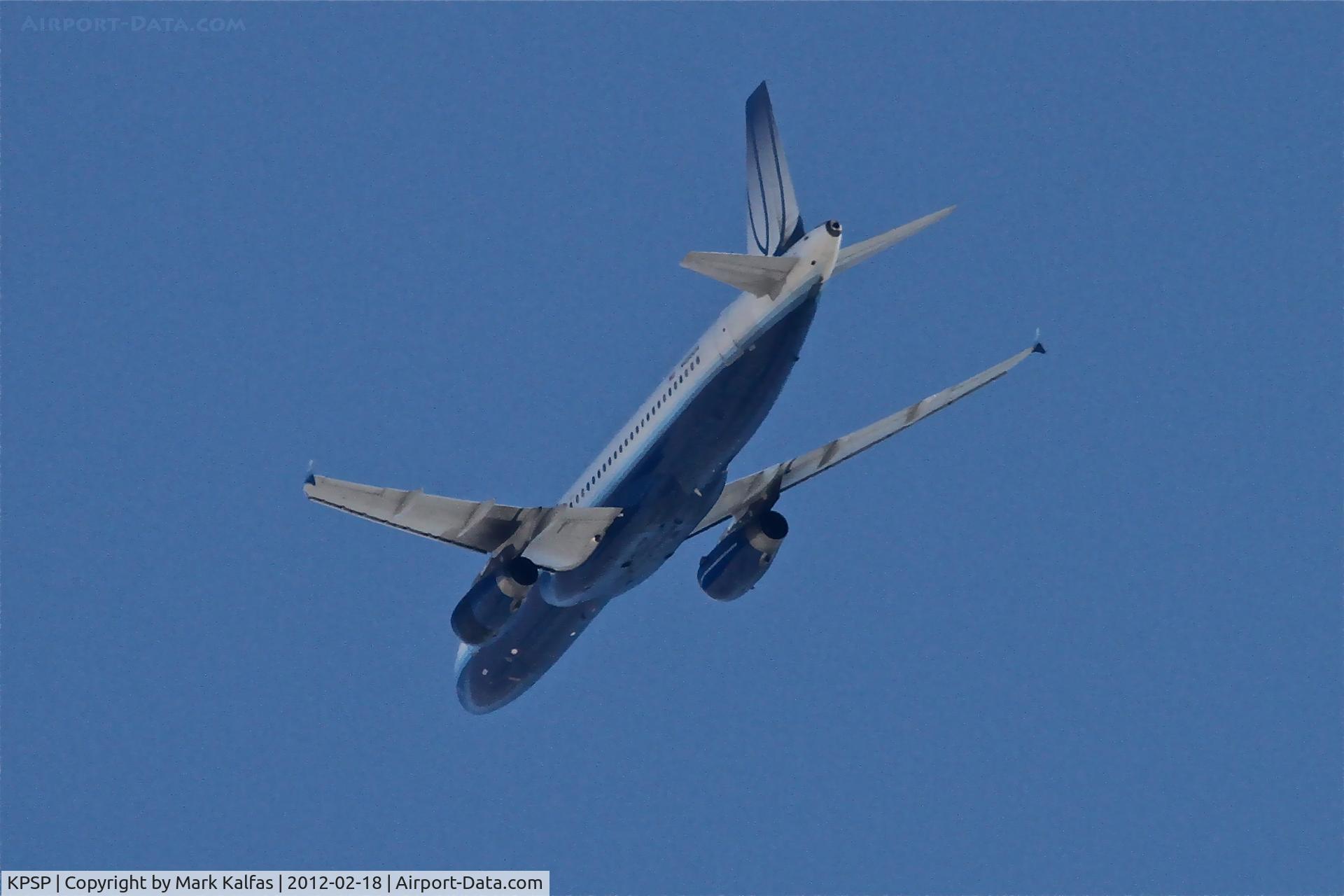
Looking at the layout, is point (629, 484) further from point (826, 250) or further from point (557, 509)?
point (826, 250)

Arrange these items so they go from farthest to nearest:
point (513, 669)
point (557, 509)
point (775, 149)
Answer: point (513, 669) → point (557, 509) → point (775, 149)

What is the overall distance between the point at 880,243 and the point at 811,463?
1251 cm

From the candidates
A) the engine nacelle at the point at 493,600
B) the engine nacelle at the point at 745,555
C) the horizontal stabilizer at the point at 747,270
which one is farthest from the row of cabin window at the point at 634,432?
the engine nacelle at the point at 745,555

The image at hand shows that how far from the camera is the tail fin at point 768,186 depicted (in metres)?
54.2

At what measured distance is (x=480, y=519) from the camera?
5978 cm

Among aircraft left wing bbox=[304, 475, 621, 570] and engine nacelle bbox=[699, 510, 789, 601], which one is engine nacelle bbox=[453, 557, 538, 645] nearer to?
aircraft left wing bbox=[304, 475, 621, 570]

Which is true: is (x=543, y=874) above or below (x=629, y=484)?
below

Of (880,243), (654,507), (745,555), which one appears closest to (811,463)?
(745,555)

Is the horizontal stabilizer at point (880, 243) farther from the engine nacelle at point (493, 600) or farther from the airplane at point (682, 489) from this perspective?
the engine nacelle at point (493, 600)

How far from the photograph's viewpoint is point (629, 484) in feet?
189

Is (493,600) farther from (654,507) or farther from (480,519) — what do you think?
(654,507)

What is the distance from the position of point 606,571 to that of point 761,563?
16.2 feet

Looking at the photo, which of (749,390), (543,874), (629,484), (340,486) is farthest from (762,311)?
(543,874)

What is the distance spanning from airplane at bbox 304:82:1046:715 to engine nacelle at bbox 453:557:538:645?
0.04 meters
